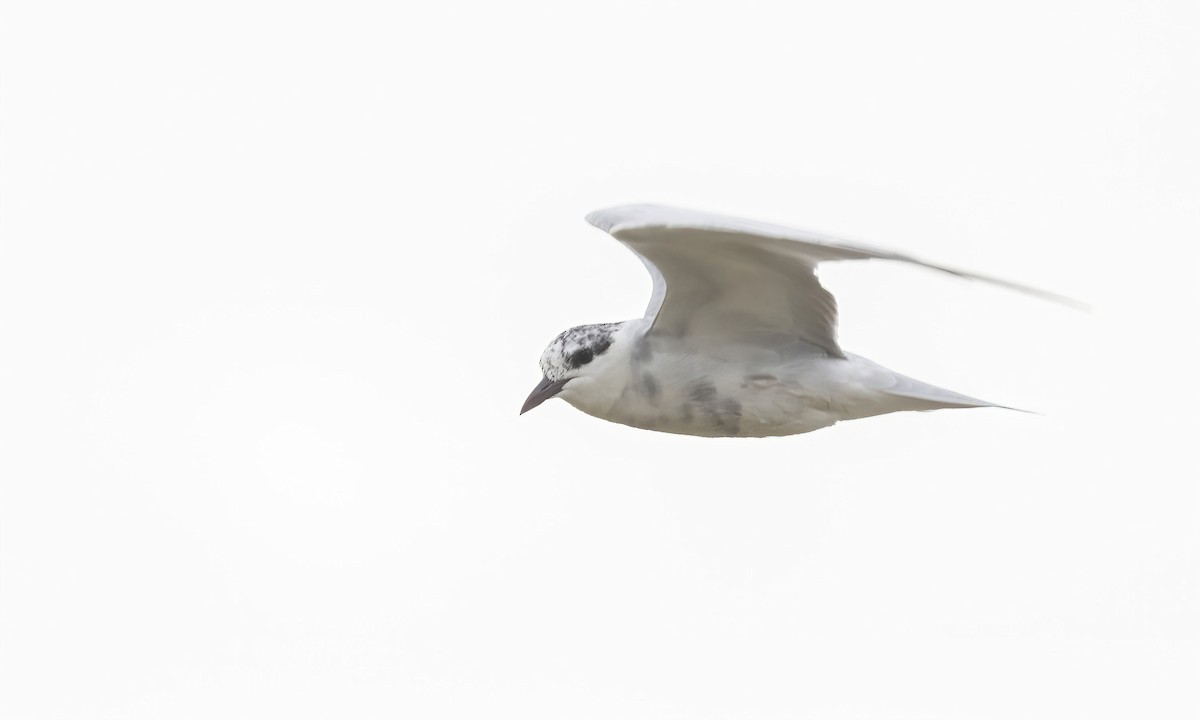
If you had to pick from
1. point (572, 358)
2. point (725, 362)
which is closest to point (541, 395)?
point (572, 358)

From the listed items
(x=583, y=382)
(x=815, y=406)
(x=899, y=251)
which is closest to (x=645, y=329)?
(x=583, y=382)

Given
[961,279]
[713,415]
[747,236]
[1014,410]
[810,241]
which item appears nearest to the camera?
[961,279]

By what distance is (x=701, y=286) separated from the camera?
25.5ft

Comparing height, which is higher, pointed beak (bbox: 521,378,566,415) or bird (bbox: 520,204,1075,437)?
bird (bbox: 520,204,1075,437)

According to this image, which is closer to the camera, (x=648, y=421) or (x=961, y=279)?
(x=961, y=279)

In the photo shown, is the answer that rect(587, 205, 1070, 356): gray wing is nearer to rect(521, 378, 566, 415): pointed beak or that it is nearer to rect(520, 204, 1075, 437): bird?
rect(520, 204, 1075, 437): bird

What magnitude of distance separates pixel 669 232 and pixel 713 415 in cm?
163

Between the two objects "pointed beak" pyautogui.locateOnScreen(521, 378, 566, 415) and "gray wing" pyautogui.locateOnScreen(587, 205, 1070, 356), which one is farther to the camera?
"pointed beak" pyautogui.locateOnScreen(521, 378, 566, 415)

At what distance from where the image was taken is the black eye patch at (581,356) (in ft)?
27.1

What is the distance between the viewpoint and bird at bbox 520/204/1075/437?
771 centimetres

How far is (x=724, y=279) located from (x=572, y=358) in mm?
1076

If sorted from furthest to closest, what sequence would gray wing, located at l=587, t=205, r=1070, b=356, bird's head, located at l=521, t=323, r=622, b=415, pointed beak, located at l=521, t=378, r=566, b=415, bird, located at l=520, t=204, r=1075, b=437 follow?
1. pointed beak, located at l=521, t=378, r=566, b=415
2. bird's head, located at l=521, t=323, r=622, b=415
3. bird, located at l=520, t=204, r=1075, b=437
4. gray wing, located at l=587, t=205, r=1070, b=356

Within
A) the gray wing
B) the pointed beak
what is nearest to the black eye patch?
the pointed beak

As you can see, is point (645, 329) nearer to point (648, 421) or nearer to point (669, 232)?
point (648, 421)
